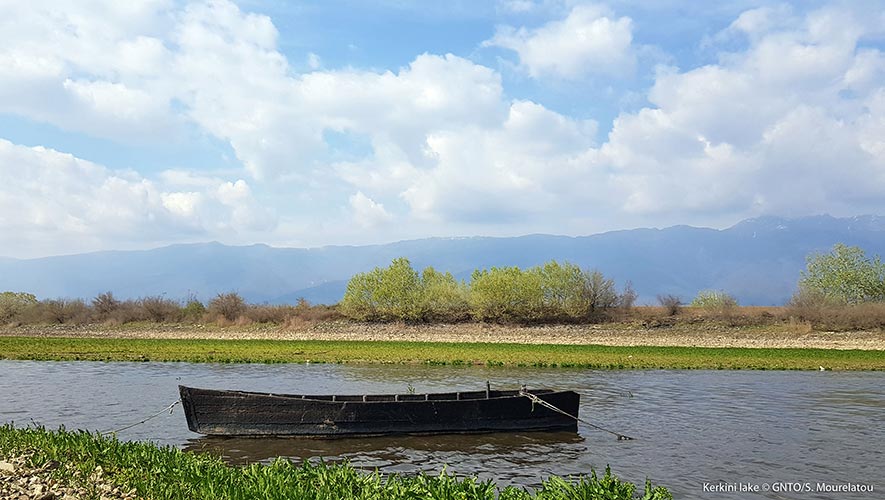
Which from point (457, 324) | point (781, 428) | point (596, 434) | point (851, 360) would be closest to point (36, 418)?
point (596, 434)

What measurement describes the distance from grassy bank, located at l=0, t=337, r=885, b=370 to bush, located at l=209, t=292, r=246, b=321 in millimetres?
17912

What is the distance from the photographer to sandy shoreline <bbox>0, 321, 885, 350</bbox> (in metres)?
55.9

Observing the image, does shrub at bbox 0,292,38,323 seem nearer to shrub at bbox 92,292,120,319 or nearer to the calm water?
shrub at bbox 92,292,120,319

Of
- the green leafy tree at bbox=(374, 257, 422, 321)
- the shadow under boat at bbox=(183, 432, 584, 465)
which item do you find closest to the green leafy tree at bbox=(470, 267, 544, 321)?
the green leafy tree at bbox=(374, 257, 422, 321)

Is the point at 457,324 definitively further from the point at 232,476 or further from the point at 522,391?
the point at 232,476

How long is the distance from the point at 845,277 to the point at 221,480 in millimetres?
77311

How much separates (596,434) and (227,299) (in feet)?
201

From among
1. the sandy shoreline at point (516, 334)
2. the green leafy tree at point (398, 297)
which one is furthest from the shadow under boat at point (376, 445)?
the green leafy tree at point (398, 297)

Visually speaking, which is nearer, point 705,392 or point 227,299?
point 705,392

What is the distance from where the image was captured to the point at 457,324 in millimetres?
68312

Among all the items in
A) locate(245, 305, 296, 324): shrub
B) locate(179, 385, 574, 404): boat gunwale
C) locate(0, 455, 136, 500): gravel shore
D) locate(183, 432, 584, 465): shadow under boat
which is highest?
locate(245, 305, 296, 324): shrub

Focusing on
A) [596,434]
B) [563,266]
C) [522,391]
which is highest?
[563,266]

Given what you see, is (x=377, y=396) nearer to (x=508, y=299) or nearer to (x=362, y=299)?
(x=508, y=299)

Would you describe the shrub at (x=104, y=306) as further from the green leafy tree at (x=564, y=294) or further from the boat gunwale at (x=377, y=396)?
the boat gunwale at (x=377, y=396)
